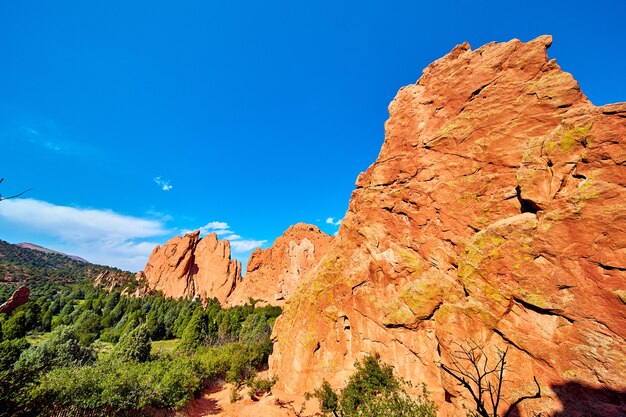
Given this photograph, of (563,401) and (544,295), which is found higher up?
(544,295)

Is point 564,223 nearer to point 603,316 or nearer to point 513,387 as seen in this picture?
point 603,316

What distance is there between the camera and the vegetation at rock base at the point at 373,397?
20.4 m

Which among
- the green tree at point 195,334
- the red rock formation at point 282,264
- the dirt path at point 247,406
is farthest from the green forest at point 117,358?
the red rock formation at point 282,264

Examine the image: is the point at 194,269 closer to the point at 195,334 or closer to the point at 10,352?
the point at 195,334

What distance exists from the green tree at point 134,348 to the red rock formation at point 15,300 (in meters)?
54.5

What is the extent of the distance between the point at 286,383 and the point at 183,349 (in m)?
42.0

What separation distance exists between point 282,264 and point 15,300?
11222 centimetres

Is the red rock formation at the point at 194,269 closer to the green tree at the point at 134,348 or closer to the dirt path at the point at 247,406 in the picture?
the green tree at the point at 134,348

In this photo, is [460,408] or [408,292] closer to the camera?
[460,408]

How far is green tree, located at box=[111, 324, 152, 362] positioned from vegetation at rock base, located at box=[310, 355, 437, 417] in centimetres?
3885

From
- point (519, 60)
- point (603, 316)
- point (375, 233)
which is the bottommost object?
point (603, 316)

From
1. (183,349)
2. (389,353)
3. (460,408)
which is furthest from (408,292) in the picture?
(183,349)

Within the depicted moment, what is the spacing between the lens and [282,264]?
114750 mm

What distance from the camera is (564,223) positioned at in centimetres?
1686
